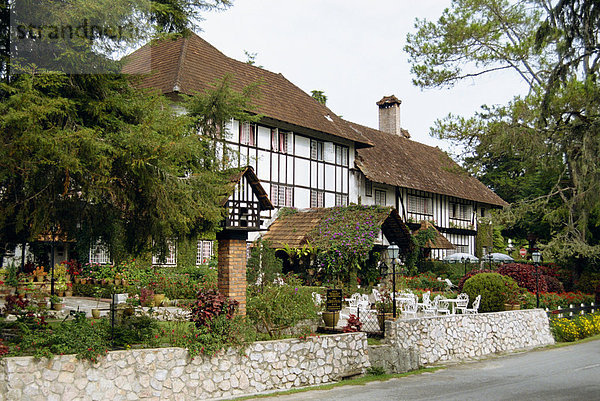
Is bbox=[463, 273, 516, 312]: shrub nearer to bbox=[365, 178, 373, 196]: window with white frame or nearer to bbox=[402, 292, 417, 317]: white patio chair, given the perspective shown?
bbox=[402, 292, 417, 317]: white patio chair

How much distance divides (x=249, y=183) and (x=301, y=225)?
14.0 m

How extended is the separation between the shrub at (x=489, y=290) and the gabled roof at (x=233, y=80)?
10.9m

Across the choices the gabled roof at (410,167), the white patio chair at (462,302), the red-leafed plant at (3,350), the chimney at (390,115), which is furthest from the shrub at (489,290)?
the chimney at (390,115)

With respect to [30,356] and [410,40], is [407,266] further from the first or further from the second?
[30,356]

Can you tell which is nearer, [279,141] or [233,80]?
[233,80]

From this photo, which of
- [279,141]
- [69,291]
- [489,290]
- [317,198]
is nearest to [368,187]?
[317,198]

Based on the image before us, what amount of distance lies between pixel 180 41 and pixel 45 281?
40.9 ft

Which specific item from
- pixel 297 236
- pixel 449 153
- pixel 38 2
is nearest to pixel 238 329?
pixel 38 2

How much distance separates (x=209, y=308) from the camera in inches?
463

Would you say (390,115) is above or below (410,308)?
above

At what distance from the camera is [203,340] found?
1122 centimetres

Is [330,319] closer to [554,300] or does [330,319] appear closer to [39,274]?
[39,274]

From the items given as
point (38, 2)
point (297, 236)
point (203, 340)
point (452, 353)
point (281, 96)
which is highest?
point (281, 96)

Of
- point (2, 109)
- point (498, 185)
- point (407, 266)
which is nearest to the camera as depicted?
point (2, 109)
